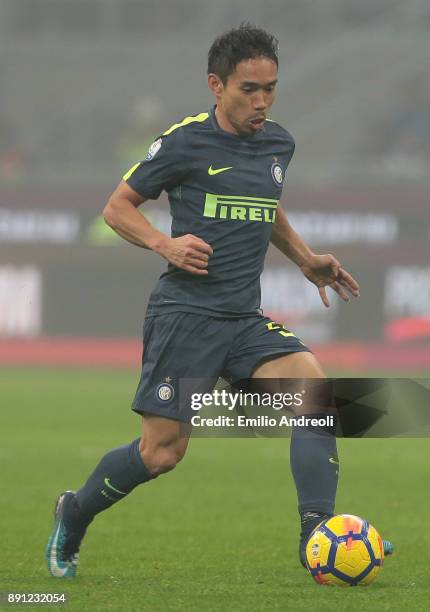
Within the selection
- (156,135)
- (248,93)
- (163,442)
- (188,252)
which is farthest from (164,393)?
(156,135)

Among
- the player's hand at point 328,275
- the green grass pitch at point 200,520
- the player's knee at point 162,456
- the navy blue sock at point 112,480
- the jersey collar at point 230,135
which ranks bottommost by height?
the green grass pitch at point 200,520

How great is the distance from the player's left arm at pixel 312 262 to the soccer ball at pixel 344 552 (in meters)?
1.17

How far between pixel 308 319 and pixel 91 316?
3289 mm

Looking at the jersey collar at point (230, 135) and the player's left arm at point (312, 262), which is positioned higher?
the jersey collar at point (230, 135)

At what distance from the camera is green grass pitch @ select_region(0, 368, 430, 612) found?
5.62m

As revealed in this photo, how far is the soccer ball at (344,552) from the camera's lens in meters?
5.62

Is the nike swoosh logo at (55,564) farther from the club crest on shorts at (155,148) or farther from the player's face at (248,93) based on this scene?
the player's face at (248,93)

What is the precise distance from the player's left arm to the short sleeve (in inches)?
26.0

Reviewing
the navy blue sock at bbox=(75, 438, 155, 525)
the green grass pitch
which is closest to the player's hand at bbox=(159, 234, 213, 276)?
the navy blue sock at bbox=(75, 438, 155, 525)

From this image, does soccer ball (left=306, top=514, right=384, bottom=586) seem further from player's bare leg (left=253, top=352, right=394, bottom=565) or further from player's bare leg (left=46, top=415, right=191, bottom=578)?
player's bare leg (left=46, top=415, right=191, bottom=578)

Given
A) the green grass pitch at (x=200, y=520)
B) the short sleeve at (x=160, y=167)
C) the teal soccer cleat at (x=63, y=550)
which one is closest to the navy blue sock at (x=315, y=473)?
the green grass pitch at (x=200, y=520)

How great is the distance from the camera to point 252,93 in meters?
5.95

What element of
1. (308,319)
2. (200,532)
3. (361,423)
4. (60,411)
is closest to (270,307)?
(308,319)

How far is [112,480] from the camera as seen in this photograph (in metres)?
6.09
